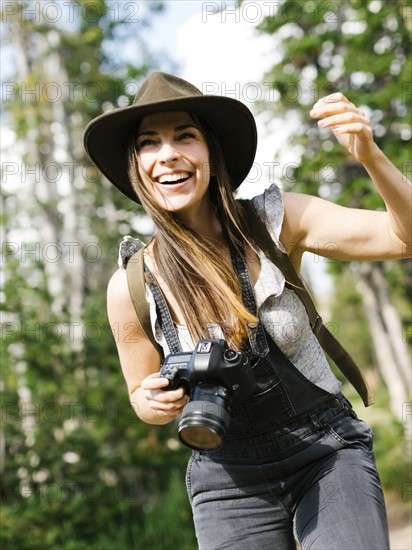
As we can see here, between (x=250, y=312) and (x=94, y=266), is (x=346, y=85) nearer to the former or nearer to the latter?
(x=94, y=266)

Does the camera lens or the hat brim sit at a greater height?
the hat brim

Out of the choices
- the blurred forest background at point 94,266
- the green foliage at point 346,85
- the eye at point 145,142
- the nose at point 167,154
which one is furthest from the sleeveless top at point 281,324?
the green foliage at point 346,85

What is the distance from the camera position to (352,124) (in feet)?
6.17

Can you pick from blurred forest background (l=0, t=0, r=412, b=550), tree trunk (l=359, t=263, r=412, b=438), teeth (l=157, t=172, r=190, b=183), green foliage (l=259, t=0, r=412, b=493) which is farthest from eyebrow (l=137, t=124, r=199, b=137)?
tree trunk (l=359, t=263, r=412, b=438)

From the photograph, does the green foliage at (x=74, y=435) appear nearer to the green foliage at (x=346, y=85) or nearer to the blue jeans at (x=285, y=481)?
the green foliage at (x=346, y=85)

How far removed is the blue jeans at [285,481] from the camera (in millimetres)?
1941

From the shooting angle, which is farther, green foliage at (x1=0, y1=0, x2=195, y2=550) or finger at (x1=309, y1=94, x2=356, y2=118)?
green foliage at (x1=0, y1=0, x2=195, y2=550)

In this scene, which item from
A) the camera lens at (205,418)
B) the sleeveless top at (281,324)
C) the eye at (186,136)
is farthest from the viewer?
the eye at (186,136)

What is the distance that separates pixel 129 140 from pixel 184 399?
932mm

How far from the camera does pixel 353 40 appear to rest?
8.27m

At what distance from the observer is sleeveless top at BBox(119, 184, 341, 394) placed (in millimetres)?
2084

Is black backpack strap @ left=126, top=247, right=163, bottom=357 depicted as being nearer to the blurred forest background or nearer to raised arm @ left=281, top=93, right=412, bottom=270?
raised arm @ left=281, top=93, right=412, bottom=270

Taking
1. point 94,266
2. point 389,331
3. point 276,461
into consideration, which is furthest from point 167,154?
point 389,331

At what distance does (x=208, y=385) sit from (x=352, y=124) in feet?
2.60
